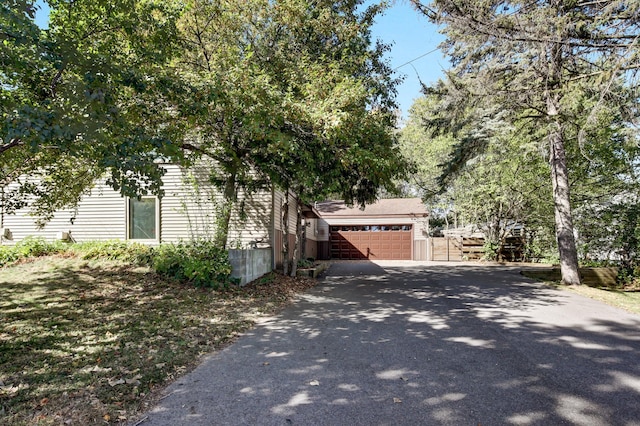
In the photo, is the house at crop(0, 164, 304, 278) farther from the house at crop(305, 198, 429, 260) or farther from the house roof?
the house roof

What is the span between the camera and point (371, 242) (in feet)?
78.4

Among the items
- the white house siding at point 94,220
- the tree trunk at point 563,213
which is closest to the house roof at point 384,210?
the tree trunk at point 563,213

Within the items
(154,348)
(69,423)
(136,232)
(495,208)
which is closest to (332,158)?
(154,348)

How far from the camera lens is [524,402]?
3.09 meters

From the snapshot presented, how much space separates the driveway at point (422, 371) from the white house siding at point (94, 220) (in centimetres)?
790

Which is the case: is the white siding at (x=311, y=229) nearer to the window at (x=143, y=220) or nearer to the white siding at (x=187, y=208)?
the white siding at (x=187, y=208)

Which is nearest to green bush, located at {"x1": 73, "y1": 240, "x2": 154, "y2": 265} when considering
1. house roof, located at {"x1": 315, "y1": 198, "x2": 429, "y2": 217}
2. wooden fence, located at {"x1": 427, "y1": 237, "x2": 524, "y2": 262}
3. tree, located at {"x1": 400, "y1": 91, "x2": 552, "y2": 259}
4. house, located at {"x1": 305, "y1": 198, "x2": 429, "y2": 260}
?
tree, located at {"x1": 400, "y1": 91, "x2": 552, "y2": 259}

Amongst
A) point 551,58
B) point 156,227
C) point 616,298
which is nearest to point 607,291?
point 616,298

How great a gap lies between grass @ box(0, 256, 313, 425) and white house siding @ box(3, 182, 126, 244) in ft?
9.01

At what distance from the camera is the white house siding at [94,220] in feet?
38.6

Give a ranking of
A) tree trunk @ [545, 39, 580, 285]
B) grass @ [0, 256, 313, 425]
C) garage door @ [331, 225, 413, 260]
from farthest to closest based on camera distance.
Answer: garage door @ [331, 225, 413, 260], tree trunk @ [545, 39, 580, 285], grass @ [0, 256, 313, 425]

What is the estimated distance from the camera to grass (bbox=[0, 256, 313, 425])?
311 cm

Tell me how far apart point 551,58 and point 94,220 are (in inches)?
566

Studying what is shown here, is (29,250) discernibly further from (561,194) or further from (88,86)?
(561,194)
